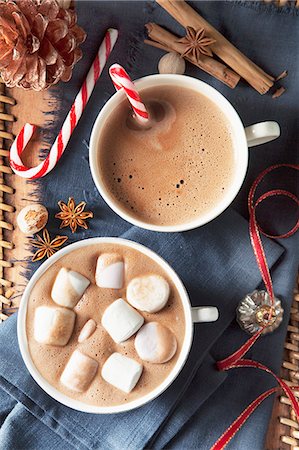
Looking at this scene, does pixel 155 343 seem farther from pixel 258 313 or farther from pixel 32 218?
pixel 32 218

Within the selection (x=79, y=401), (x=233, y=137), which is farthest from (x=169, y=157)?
(x=79, y=401)

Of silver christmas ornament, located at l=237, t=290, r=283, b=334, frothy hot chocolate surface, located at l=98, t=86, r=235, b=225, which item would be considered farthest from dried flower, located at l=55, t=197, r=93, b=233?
silver christmas ornament, located at l=237, t=290, r=283, b=334

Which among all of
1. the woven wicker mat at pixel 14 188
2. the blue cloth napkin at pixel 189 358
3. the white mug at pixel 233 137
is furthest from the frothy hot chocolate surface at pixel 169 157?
the woven wicker mat at pixel 14 188

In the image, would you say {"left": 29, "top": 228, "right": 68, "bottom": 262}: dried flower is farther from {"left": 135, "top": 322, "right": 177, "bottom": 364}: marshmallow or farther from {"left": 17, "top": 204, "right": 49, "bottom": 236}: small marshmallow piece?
{"left": 135, "top": 322, "right": 177, "bottom": 364}: marshmallow

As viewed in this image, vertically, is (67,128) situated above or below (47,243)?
above

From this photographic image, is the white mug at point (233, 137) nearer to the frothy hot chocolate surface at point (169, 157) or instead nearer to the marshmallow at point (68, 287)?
the frothy hot chocolate surface at point (169, 157)

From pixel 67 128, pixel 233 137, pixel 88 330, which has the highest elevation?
pixel 233 137
